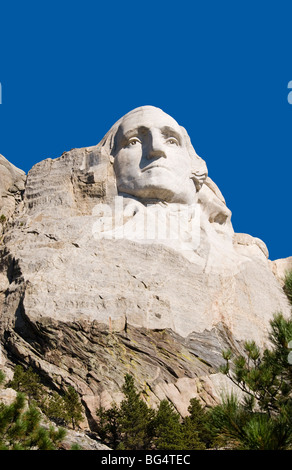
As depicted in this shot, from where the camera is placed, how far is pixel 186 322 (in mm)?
14547

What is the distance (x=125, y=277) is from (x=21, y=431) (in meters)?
5.85

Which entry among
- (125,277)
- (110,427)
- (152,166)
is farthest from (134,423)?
(152,166)

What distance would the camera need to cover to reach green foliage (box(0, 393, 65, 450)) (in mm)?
8984

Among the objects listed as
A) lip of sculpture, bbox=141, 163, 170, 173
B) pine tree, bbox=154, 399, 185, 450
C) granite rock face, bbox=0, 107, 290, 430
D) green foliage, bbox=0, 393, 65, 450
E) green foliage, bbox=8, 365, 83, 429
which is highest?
lip of sculpture, bbox=141, 163, 170, 173

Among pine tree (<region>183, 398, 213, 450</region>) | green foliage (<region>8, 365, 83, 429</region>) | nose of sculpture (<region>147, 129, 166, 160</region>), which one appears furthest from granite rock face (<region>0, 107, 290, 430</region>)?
pine tree (<region>183, 398, 213, 450</region>)

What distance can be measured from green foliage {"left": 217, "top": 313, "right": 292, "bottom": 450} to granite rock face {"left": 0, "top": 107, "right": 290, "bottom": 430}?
3394mm

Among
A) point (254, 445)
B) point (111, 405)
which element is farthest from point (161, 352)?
point (254, 445)

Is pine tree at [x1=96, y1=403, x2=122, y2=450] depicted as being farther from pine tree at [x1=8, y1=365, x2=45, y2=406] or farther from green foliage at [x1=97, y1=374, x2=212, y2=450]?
pine tree at [x1=8, y1=365, x2=45, y2=406]

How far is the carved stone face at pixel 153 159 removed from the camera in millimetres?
16594

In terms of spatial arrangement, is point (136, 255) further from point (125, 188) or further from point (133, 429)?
point (133, 429)

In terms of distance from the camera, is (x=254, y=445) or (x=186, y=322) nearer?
(x=254, y=445)

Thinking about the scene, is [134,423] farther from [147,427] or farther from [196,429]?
[196,429]

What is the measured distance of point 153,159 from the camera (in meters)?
16.8

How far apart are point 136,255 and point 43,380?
3083 mm
